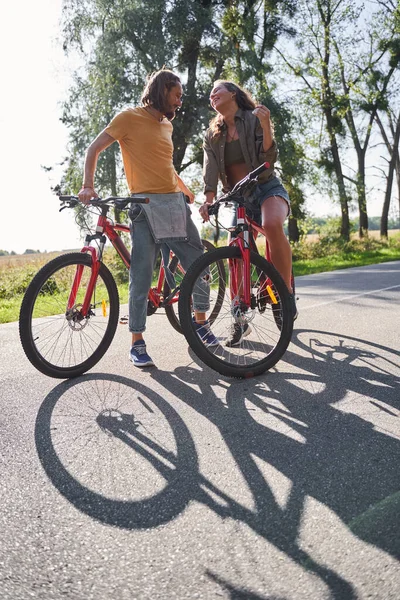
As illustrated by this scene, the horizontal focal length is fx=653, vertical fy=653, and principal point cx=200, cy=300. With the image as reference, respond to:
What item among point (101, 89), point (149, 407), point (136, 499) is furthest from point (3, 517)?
point (101, 89)

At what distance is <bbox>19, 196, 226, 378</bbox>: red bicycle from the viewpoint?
155 inches

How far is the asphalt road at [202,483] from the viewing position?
72.1 inches

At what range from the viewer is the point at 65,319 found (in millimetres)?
4176

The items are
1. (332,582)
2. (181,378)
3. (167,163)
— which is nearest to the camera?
(332,582)

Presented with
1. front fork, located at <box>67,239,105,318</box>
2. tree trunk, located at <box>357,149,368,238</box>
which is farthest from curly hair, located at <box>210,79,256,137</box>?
tree trunk, located at <box>357,149,368,238</box>

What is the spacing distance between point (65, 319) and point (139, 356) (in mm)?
576

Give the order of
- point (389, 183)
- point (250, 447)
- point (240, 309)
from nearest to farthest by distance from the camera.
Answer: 1. point (250, 447)
2. point (240, 309)
3. point (389, 183)

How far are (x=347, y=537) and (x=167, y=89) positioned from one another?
3.18m

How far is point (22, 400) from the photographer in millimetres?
3668

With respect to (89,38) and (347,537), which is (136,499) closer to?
(347,537)

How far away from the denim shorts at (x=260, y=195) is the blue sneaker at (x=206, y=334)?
0.85 metres

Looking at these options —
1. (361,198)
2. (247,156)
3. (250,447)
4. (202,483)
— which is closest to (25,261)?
(247,156)

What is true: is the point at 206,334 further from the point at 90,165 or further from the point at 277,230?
the point at 90,165

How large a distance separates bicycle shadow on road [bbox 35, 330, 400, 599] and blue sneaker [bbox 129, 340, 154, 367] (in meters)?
0.15
